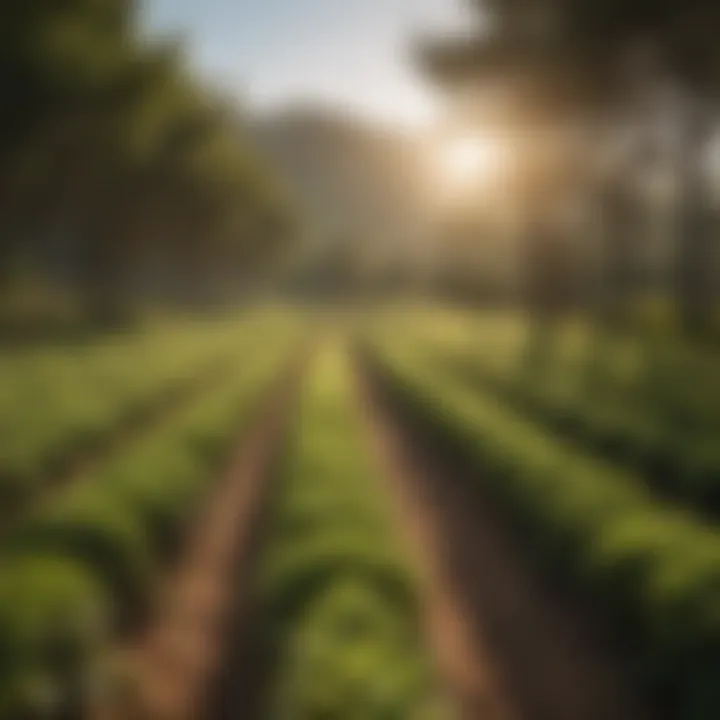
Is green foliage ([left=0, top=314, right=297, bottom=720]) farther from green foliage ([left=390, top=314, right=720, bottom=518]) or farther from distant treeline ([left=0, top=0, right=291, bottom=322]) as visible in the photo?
distant treeline ([left=0, top=0, right=291, bottom=322])

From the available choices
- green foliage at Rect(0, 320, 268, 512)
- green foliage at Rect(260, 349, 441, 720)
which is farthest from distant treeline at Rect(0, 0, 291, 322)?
green foliage at Rect(260, 349, 441, 720)

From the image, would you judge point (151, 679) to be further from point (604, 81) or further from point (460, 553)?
point (604, 81)

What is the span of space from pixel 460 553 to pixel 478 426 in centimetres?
466

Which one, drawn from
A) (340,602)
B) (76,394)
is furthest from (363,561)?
(76,394)

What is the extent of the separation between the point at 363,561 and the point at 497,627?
1816 mm

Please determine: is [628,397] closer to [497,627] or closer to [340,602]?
[497,627]

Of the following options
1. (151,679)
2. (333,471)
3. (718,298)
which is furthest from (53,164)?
(718,298)

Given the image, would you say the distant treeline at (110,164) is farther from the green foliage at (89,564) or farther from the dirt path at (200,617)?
the dirt path at (200,617)

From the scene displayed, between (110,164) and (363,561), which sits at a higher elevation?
(110,164)

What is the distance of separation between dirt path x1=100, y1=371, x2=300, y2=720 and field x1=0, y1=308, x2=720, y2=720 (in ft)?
0.11

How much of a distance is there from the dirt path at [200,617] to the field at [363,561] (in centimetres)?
3

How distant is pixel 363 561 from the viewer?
28.0ft

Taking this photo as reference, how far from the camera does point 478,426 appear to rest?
16531mm

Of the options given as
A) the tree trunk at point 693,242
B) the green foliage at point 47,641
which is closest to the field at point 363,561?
the green foliage at point 47,641
